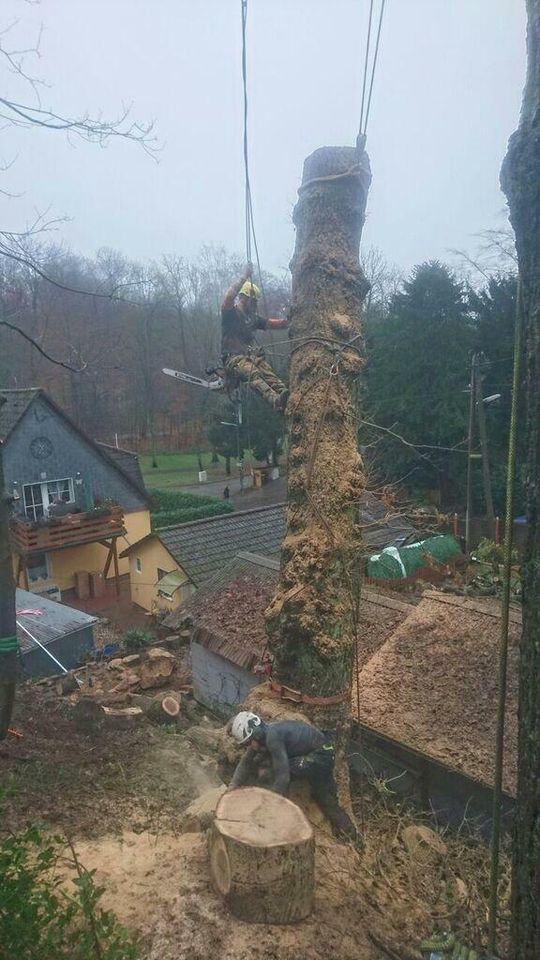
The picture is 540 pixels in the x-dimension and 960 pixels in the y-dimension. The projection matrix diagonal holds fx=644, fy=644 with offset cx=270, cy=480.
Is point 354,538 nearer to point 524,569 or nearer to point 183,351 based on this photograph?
point 524,569

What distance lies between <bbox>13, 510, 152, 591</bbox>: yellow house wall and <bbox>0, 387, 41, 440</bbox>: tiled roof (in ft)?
12.2

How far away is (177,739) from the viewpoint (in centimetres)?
762

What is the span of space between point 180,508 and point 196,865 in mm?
20662

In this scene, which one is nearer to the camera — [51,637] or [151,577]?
[51,637]

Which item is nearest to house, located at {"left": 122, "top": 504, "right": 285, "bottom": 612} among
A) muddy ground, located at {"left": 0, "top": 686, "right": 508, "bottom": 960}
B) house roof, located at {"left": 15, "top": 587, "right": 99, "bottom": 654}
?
house roof, located at {"left": 15, "top": 587, "right": 99, "bottom": 654}

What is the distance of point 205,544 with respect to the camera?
14.4 metres

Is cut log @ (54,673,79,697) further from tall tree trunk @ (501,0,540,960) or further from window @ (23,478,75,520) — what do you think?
tall tree trunk @ (501,0,540,960)

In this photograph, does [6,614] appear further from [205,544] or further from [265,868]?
[205,544]

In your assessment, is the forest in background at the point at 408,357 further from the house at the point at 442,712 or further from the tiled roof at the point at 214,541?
the house at the point at 442,712

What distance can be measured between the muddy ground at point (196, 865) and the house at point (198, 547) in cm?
727

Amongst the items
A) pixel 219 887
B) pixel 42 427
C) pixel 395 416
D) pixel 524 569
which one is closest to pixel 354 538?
pixel 219 887

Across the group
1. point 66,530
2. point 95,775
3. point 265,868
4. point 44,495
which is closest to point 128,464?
point 44,495

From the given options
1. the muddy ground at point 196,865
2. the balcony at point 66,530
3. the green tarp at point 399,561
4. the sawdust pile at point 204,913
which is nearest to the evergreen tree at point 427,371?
the green tarp at point 399,561

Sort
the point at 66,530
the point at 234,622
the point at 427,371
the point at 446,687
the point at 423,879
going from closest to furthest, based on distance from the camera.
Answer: the point at 423,879 → the point at 446,687 → the point at 234,622 → the point at 66,530 → the point at 427,371
